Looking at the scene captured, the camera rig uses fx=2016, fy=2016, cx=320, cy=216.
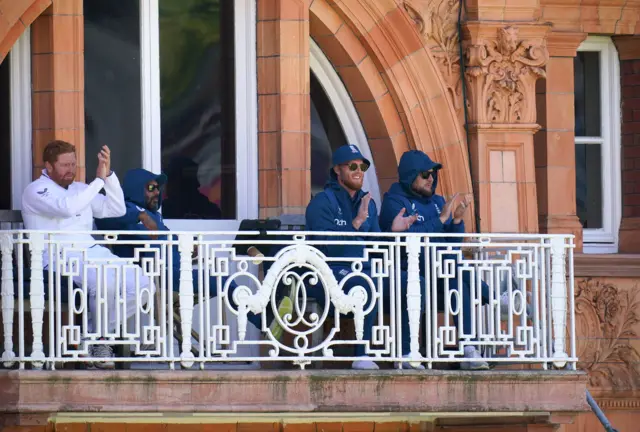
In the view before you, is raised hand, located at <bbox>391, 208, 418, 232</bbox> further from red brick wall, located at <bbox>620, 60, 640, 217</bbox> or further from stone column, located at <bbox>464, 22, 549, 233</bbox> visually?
red brick wall, located at <bbox>620, 60, 640, 217</bbox>

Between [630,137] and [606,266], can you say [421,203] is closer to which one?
[606,266]

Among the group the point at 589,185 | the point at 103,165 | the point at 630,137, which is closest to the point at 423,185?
the point at 103,165

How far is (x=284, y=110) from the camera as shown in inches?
691

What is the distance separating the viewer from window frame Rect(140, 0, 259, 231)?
17.6 metres

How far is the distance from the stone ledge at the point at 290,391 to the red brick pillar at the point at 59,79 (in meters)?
2.40

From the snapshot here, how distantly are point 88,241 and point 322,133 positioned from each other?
3611 mm

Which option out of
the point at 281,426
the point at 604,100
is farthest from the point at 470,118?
the point at 281,426

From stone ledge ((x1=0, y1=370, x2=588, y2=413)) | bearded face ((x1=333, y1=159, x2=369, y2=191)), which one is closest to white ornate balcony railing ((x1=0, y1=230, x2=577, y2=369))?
stone ledge ((x1=0, y1=370, x2=588, y2=413))

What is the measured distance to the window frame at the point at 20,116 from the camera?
17.1 metres

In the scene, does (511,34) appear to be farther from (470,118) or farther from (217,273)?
(217,273)

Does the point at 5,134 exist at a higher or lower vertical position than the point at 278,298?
higher

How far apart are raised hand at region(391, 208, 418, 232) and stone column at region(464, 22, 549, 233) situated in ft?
6.13

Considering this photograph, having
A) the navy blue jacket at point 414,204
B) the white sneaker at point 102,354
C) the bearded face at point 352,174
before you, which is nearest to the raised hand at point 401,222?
the navy blue jacket at point 414,204

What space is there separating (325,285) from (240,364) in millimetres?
1846
